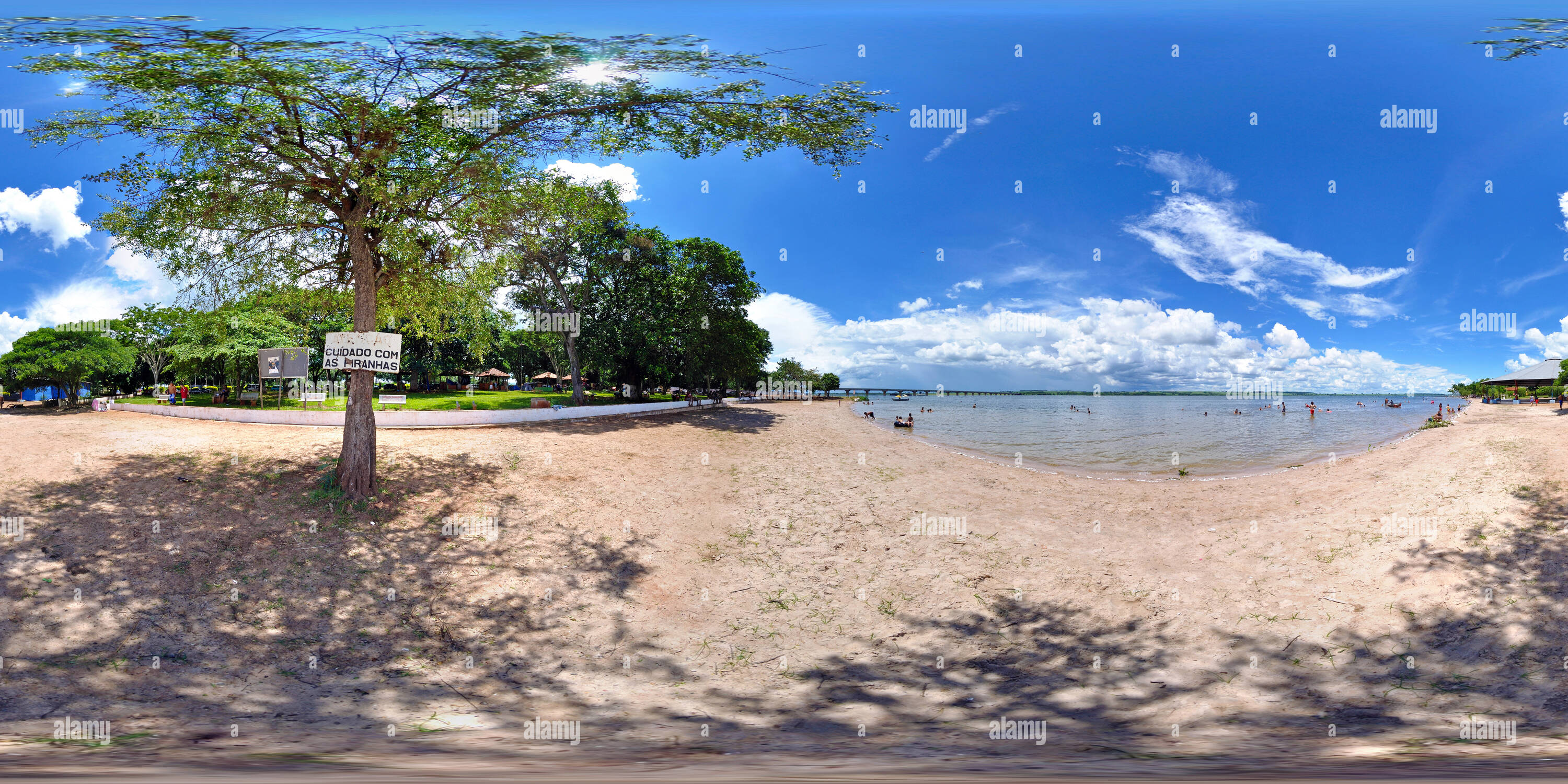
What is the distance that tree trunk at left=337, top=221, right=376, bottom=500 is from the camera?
35.8 ft

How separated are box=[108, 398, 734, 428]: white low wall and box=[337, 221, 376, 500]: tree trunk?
968 centimetres

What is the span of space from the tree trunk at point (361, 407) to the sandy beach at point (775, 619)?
470 mm

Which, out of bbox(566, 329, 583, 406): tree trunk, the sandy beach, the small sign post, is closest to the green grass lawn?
bbox(566, 329, 583, 406): tree trunk

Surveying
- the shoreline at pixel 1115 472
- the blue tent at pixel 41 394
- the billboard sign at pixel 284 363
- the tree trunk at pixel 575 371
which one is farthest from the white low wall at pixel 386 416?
the blue tent at pixel 41 394

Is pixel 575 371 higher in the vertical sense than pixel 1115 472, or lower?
higher

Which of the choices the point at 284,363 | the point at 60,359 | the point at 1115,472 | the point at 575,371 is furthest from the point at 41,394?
the point at 1115,472

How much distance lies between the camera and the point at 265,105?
9328 mm

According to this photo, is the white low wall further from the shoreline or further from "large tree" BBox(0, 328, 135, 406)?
the shoreline

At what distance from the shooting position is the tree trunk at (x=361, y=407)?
35.8ft

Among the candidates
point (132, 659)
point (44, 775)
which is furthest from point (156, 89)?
point (44, 775)

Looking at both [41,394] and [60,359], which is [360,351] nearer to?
[60,359]

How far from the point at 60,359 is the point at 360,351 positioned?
2727cm

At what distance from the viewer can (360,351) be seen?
35.4ft

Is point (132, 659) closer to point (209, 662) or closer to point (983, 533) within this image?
point (209, 662)
